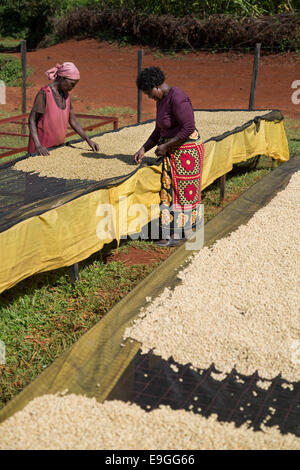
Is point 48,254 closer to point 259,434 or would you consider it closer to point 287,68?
point 259,434

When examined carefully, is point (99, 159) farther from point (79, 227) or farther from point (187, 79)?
point (187, 79)

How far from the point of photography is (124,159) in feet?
14.7

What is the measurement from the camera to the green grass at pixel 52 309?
9.45 ft

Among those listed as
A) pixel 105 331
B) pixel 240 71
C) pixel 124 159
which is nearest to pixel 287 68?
pixel 240 71

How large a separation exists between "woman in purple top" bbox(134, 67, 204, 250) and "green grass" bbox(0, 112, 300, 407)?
1.14 ft

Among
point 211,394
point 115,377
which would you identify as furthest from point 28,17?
point 211,394

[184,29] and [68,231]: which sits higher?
[184,29]

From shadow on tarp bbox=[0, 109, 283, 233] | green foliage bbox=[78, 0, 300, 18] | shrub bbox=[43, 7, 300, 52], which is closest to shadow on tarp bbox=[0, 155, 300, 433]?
shadow on tarp bbox=[0, 109, 283, 233]

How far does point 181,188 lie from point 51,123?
1.35 m

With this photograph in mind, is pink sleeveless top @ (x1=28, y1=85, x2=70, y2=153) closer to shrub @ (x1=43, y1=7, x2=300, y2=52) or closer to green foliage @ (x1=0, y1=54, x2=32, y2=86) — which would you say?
shrub @ (x1=43, y1=7, x2=300, y2=52)

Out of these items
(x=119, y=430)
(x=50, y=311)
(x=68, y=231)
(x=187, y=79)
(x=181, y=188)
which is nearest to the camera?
(x=119, y=430)

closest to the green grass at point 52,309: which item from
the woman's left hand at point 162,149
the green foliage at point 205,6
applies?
the woman's left hand at point 162,149

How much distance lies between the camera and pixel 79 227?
3.33 m

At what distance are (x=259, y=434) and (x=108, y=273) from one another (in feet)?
6.76
